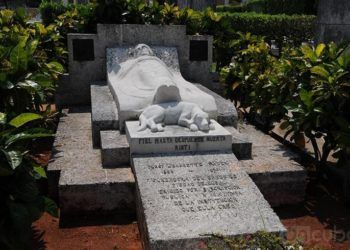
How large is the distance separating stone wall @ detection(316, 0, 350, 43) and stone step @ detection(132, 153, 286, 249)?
395cm

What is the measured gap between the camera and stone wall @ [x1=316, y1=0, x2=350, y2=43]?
6887 millimetres

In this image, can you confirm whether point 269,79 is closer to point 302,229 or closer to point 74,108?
point 302,229

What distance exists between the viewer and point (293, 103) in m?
4.62

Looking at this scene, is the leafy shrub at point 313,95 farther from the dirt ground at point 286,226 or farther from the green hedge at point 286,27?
the green hedge at point 286,27

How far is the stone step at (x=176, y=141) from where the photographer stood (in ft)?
13.8

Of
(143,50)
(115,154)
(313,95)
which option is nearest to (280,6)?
(143,50)

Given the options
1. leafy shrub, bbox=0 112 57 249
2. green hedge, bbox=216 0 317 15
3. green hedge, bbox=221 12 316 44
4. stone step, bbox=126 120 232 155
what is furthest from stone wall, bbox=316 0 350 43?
green hedge, bbox=216 0 317 15

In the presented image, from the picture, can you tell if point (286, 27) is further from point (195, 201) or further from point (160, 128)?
point (195, 201)

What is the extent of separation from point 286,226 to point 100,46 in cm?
438

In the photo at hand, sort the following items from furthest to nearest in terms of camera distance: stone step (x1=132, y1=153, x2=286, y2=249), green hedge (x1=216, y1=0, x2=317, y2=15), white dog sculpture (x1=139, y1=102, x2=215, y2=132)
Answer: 1. green hedge (x1=216, y1=0, x2=317, y2=15)
2. white dog sculpture (x1=139, y1=102, x2=215, y2=132)
3. stone step (x1=132, y1=153, x2=286, y2=249)

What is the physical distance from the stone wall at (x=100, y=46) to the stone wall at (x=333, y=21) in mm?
2087

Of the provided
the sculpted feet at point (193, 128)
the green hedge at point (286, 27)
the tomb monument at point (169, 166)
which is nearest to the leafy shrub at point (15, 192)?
the tomb monument at point (169, 166)

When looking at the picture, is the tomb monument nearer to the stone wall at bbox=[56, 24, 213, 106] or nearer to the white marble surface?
the white marble surface

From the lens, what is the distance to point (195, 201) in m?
3.55
